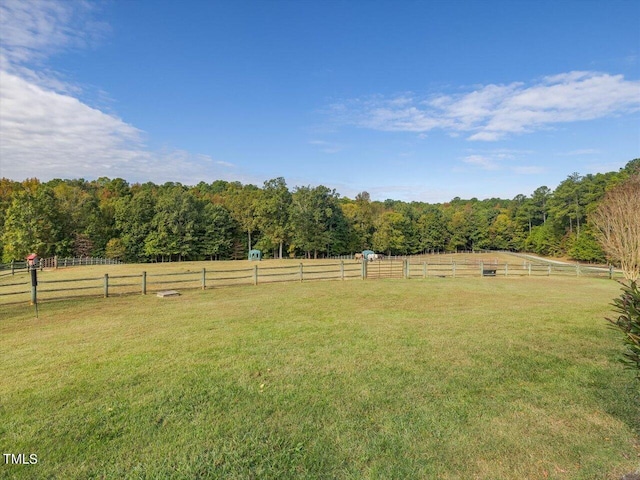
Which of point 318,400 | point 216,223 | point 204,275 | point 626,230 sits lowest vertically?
point 318,400

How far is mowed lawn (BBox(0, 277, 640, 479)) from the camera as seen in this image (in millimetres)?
3146

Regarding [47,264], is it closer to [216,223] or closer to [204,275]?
[216,223]

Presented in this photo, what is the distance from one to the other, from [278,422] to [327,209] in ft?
174

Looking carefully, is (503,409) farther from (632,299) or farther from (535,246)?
(535,246)

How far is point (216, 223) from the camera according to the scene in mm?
56969

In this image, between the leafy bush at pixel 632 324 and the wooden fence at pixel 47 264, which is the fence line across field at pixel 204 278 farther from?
the leafy bush at pixel 632 324

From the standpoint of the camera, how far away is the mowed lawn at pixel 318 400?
3.15m

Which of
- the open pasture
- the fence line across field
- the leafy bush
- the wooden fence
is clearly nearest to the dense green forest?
the wooden fence

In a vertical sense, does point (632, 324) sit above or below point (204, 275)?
above

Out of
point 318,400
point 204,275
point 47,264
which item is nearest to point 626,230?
point 204,275

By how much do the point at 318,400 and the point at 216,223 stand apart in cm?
5554

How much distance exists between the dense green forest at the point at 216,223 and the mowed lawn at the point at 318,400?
46632mm

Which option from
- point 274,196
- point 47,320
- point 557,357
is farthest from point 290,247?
point 557,357

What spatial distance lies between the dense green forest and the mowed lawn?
46.6 metres
